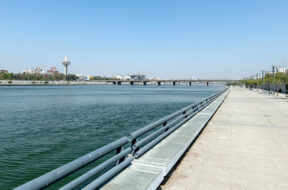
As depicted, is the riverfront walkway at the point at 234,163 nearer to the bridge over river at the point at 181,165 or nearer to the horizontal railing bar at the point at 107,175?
the bridge over river at the point at 181,165

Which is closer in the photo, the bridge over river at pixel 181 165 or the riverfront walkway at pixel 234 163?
the bridge over river at pixel 181 165

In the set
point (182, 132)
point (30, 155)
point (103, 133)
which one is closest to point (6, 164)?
point (30, 155)

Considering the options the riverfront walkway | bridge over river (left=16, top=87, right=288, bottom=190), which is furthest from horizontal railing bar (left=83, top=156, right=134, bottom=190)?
the riverfront walkway

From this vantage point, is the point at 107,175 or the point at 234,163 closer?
the point at 107,175

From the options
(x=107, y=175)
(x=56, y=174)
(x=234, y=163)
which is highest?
(x=56, y=174)

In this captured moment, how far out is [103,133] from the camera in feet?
55.8

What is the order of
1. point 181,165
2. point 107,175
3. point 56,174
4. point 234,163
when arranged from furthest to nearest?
point 234,163 < point 181,165 < point 107,175 < point 56,174

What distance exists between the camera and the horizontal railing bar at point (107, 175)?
4007 millimetres

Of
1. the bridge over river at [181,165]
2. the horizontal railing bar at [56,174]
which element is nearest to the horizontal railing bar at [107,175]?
the bridge over river at [181,165]

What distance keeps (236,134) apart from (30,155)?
11.3 meters

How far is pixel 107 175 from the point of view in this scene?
4539 mm

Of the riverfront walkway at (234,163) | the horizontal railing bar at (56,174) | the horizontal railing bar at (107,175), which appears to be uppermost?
the horizontal railing bar at (56,174)

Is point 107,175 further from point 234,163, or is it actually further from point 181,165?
point 234,163

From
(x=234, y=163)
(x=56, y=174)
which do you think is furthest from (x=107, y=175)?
(x=234, y=163)
